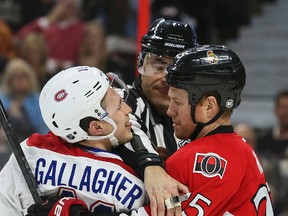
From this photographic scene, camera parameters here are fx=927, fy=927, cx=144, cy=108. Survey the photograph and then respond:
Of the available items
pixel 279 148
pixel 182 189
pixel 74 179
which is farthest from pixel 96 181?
pixel 279 148

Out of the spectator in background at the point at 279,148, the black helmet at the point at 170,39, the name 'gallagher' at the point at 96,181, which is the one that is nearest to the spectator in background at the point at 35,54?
the spectator in background at the point at 279,148

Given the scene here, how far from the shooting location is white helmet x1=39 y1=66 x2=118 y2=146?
2875 millimetres

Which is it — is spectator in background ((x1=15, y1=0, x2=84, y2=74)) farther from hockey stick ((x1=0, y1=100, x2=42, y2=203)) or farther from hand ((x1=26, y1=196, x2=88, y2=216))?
hand ((x1=26, y1=196, x2=88, y2=216))

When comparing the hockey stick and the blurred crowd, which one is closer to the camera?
the hockey stick

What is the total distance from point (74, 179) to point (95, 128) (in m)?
0.17

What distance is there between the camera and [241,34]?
732 cm

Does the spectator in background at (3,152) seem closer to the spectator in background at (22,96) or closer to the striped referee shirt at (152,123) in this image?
the spectator in background at (22,96)

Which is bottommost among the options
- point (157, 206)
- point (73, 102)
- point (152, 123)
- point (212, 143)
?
point (152, 123)

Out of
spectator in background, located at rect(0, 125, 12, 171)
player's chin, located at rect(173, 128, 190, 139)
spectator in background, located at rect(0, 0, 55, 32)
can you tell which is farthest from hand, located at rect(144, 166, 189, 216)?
spectator in background, located at rect(0, 0, 55, 32)

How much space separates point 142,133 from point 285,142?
8.96 feet

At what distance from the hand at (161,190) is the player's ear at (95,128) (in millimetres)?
224

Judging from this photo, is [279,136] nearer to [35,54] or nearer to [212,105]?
[35,54]

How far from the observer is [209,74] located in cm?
280

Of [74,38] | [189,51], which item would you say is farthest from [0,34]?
[189,51]
